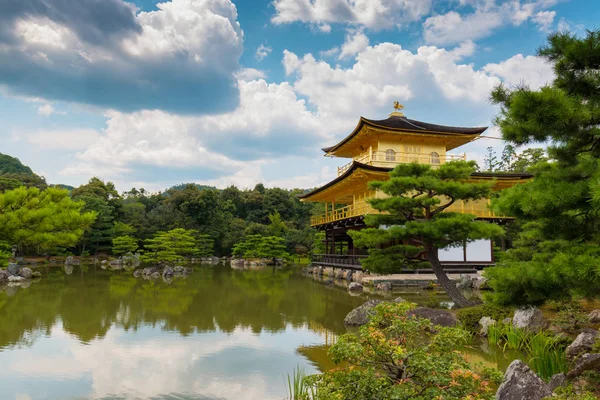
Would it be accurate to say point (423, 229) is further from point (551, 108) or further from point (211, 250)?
point (211, 250)

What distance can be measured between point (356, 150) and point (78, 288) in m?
14.2

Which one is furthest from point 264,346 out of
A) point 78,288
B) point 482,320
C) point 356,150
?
point 356,150

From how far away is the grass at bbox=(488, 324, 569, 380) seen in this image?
444cm

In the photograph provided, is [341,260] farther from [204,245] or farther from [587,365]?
[204,245]

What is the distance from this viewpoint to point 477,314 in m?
7.01

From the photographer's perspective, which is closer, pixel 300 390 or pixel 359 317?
pixel 300 390

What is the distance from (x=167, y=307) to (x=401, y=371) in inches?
336

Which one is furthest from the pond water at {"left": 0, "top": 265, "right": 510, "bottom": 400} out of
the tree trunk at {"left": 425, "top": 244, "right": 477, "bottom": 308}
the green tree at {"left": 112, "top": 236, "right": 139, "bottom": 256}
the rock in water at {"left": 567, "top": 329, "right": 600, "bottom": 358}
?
the green tree at {"left": 112, "top": 236, "right": 139, "bottom": 256}

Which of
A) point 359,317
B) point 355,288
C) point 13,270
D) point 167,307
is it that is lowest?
point 167,307

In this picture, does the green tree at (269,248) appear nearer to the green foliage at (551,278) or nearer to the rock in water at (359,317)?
the rock in water at (359,317)

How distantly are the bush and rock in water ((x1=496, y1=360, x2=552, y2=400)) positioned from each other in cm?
341

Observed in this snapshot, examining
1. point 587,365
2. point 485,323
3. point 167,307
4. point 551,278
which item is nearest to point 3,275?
point 167,307

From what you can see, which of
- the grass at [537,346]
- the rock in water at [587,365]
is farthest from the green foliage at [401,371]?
the grass at [537,346]

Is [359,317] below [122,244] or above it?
below
